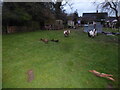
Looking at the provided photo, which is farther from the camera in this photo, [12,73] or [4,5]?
[4,5]

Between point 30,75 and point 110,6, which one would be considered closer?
point 30,75

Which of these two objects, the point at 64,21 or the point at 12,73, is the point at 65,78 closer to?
the point at 12,73

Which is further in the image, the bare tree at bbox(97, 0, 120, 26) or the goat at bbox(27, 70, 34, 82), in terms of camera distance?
→ the bare tree at bbox(97, 0, 120, 26)

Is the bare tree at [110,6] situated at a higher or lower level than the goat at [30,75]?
higher

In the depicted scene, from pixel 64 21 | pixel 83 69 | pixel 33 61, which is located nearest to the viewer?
pixel 83 69

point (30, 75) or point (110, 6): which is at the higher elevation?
point (110, 6)

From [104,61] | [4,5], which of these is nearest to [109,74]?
[104,61]

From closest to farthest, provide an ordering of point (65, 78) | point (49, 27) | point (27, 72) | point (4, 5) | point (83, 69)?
point (65, 78) → point (27, 72) → point (83, 69) → point (4, 5) → point (49, 27)

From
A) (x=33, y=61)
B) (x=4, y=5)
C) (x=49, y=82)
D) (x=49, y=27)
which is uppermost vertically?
(x=4, y=5)

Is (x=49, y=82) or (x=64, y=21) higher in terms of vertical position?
(x=64, y=21)

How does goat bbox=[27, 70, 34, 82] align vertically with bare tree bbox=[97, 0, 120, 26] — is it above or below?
below

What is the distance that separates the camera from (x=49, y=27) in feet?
50.5

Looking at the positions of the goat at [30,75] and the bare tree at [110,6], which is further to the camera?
the bare tree at [110,6]

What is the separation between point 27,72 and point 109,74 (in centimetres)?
232
